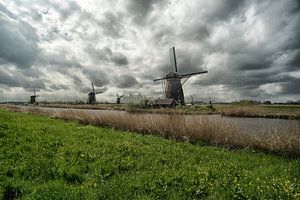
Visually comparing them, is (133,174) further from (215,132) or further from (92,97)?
(92,97)

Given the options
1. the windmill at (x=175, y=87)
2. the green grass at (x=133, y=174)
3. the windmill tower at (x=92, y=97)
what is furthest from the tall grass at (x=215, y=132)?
the windmill tower at (x=92, y=97)

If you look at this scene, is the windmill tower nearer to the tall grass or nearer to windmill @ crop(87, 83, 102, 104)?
windmill @ crop(87, 83, 102, 104)

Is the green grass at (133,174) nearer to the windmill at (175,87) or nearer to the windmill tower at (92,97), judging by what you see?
the windmill at (175,87)

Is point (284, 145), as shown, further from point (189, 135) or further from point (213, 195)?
point (213, 195)

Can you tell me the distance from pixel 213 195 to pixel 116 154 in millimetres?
4194

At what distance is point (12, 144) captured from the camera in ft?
29.1

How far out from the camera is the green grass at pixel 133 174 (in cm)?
496

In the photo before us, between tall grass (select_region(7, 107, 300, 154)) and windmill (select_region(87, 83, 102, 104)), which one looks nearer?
tall grass (select_region(7, 107, 300, 154))

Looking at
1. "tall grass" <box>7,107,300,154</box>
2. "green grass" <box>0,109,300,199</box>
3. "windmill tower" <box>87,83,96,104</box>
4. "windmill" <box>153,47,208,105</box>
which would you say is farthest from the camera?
"windmill tower" <box>87,83,96,104</box>

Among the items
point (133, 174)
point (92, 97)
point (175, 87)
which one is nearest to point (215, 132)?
point (133, 174)

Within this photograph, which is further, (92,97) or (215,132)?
(92,97)

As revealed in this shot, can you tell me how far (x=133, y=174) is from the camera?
247 inches

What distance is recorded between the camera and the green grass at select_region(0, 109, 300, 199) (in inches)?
195

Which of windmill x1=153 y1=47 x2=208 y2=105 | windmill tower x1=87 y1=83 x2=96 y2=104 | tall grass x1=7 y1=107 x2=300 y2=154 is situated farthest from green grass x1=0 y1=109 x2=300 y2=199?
windmill tower x1=87 y1=83 x2=96 y2=104
